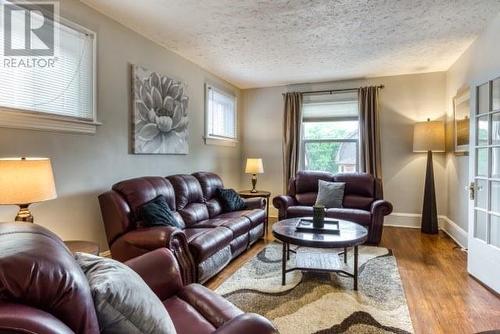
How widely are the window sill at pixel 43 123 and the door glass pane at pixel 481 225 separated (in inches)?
150

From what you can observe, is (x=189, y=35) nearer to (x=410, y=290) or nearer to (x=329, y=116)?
(x=329, y=116)

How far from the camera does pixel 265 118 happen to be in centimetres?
593

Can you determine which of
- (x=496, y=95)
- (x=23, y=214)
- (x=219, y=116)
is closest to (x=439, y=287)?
(x=496, y=95)

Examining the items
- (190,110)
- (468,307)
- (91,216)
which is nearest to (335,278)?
(468,307)

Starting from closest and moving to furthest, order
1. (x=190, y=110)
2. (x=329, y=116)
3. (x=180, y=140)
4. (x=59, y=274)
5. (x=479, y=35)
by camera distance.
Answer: (x=59, y=274)
(x=479, y=35)
(x=180, y=140)
(x=190, y=110)
(x=329, y=116)

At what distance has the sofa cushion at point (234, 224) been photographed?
3.19m

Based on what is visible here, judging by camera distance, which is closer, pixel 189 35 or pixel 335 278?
pixel 335 278

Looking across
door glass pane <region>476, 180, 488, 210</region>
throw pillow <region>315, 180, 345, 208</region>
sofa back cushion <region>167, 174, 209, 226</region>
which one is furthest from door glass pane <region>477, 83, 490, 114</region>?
sofa back cushion <region>167, 174, 209, 226</region>

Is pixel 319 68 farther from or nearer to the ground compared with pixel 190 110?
farther from the ground

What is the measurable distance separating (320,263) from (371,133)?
2914 millimetres

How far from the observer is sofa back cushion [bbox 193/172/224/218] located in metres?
3.85

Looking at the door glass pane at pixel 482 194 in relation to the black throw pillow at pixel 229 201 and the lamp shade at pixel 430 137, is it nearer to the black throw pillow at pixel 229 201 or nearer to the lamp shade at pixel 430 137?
the lamp shade at pixel 430 137

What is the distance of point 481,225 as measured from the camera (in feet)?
9.40

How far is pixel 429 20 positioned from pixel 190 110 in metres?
3.08
